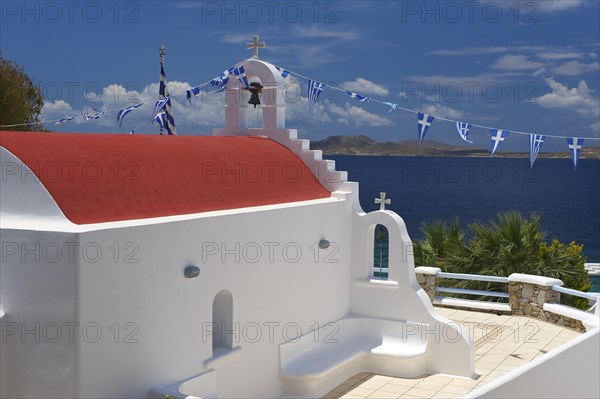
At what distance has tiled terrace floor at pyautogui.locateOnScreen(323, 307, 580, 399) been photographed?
1327cm

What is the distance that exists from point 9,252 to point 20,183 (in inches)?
37.7

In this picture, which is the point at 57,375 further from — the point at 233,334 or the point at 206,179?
the point at 206,179

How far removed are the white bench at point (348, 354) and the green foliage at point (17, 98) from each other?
2393 centimetres

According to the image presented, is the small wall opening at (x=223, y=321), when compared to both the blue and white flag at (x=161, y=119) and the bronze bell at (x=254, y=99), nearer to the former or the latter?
the bronze bell at (x=254, y=99)

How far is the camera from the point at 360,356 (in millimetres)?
14281

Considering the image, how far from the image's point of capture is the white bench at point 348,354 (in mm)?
13047

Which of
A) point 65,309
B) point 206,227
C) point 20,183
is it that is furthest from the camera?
point 206,227

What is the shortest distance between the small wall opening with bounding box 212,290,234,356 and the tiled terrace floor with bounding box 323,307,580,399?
250cm

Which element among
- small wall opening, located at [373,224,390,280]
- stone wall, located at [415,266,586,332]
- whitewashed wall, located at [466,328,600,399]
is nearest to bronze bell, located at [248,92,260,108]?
small wall opening, located at [373,224,390,280]

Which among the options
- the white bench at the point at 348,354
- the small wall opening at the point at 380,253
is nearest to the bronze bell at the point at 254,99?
the small wall opening at the point at 380,253

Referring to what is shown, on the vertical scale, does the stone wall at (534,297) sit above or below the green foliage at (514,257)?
below

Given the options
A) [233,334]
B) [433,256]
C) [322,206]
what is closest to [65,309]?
[233,334]

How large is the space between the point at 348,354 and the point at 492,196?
102 meters

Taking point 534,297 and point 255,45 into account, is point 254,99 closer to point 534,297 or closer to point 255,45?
point 255,45
